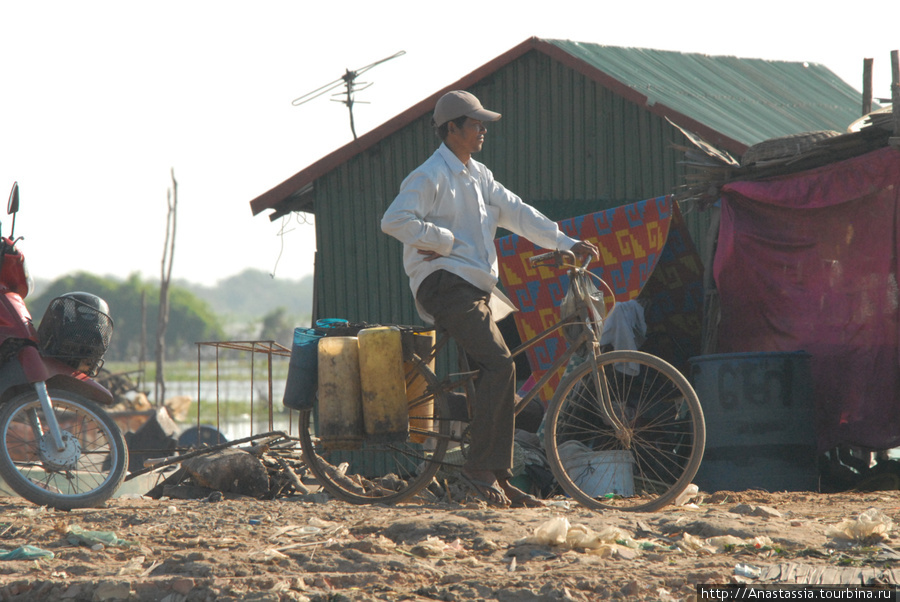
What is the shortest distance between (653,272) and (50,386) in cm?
518

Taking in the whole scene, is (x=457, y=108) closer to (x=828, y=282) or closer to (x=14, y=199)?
(x=14, y=199)

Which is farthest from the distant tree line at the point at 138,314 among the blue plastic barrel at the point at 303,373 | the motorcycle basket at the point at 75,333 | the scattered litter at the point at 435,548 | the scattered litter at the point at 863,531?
the scattered litter at the point at 863,531

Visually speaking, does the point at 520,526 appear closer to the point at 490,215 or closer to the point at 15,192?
the point at 490,215

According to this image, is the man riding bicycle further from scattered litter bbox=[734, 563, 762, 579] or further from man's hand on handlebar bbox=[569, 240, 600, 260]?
scattered litter bbox=[734, 563, 762, 579]

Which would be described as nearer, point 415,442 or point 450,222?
point 450,222

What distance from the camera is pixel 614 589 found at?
339 centimetres

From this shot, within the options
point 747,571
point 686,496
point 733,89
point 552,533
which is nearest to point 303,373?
point 552,533

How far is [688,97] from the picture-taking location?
10867 mm

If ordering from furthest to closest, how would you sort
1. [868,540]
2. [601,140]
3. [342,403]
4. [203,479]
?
[601,140]
[203,479]
[342,403]
[868,540]

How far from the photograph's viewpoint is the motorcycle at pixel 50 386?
5305 millimetres

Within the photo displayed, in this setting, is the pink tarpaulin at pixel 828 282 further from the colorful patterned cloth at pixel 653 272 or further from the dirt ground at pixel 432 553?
Answer: the dirt ground at pixel 432 553

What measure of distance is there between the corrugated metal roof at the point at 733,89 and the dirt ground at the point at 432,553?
5.60 meters

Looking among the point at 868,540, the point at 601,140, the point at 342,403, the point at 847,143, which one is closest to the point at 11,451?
the point at 342,403

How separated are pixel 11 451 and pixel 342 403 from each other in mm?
1912
